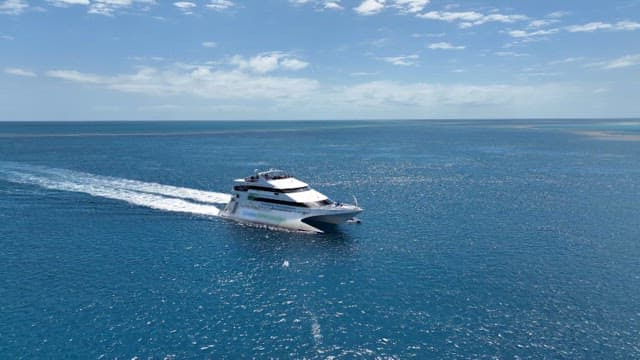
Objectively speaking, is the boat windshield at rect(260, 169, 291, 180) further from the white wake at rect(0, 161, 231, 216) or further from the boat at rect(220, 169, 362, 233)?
the white wake at rect(0, 161, 231, 216)

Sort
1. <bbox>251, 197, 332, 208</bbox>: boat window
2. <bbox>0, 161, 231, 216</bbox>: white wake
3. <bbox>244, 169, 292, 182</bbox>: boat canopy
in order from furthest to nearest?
<bbox>0, 161, 231, 216</bbox>: white wake < <bbox>244, 169, 292, 182</bbox>: boat canopy < <bbox>251, 197, 332, 208</bbox>: boat window

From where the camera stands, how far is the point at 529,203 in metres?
94.4

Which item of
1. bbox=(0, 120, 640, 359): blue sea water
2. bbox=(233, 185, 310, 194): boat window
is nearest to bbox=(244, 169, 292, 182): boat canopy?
bbox=(233, 185, 310, 194): boat window

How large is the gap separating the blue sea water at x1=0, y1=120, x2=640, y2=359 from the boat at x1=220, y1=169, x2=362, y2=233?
2608 mm

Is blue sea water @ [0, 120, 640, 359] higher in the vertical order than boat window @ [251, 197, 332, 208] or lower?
lower

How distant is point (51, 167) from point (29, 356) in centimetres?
12216

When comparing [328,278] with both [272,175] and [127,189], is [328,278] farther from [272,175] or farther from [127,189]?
[127,189]

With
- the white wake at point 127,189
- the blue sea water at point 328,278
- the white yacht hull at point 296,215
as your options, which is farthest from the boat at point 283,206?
the white wake at point 127,189

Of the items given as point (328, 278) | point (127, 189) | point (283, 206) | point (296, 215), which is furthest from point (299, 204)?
point (127, 189)

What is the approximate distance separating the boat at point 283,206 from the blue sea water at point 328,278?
261 cm

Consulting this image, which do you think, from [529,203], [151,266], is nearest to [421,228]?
[529,203]

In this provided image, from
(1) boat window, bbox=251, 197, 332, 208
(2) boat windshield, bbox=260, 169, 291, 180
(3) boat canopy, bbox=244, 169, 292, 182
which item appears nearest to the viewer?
(1) boat window, bbox=251, 197, 332, 208

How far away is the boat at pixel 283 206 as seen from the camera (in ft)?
245

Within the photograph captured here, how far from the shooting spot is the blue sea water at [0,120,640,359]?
1613 inches
